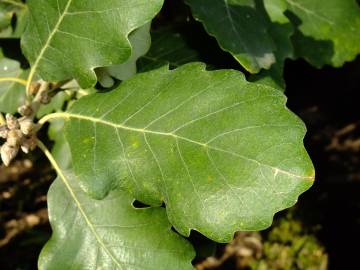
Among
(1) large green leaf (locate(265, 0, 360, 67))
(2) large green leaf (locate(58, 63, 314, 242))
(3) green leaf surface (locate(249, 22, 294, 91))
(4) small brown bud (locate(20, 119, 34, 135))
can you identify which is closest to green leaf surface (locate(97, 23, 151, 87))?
(2) large green leaf (locate(58, 63, 314, 242))

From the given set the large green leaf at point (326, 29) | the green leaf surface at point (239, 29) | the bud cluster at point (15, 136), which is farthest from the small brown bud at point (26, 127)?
the large green leaf at point (326, 29)

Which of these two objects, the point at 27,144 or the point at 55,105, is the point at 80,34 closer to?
the point at 27,144

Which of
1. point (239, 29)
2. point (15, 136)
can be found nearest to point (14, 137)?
point (15, 136)

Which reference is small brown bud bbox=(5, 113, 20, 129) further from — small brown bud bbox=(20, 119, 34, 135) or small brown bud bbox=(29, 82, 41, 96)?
small brown bud bbox=(29, 82, 41, 96)

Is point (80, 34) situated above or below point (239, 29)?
above

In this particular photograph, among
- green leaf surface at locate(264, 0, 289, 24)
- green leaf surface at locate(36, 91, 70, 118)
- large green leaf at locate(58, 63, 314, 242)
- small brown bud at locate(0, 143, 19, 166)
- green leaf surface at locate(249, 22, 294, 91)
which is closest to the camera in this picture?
large green leaf at locate(58, 63, 314, 242)

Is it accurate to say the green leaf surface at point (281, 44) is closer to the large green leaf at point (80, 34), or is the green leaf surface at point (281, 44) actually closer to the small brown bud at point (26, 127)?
the large green leaf at point (80, 34)
